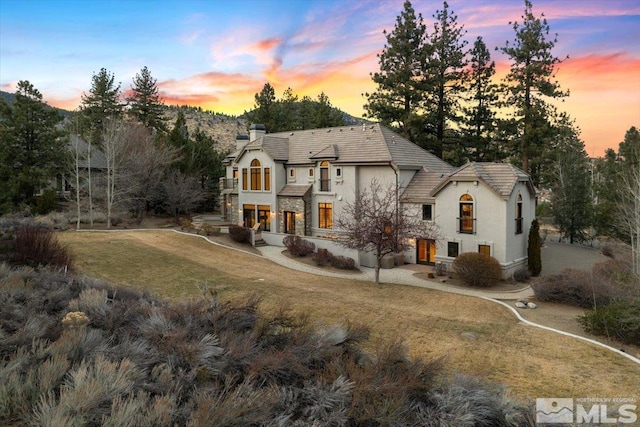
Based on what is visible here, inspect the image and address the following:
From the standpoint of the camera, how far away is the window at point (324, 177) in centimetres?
3050

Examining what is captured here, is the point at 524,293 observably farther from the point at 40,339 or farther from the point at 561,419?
the point at 40,339

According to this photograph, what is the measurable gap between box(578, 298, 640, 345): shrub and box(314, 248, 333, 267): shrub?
49.0 ft

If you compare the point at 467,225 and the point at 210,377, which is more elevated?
the point at 467,225

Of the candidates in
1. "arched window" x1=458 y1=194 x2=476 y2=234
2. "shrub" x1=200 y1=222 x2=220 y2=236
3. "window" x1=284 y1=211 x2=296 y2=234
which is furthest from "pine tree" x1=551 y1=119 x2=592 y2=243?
"shrub" x1=200 y1=222 x2=220 y2=236

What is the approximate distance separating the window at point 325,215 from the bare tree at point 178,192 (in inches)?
564

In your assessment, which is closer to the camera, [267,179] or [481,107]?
[267,179]

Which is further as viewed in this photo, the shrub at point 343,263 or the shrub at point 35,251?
the shrub at point 343,263

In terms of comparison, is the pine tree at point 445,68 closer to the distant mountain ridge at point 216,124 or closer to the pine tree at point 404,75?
the pine tree at point 404,75

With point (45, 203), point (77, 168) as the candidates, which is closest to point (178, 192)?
point (77, 168)

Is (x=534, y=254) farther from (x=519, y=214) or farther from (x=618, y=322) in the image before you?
(x=618, y=322)

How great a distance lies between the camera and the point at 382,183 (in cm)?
2784

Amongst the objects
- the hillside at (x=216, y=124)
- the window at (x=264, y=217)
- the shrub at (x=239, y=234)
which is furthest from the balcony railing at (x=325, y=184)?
the hillside at (x=216, y=124)

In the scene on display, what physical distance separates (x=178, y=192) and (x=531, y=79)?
3660 centimetres

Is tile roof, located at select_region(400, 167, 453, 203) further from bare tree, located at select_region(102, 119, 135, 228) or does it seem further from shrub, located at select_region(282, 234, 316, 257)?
bare tree, located at select_region(102, 119, 135, 228)
